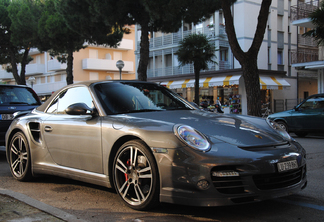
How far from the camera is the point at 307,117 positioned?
1320cm

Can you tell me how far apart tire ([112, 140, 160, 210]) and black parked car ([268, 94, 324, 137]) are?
10.7 metres

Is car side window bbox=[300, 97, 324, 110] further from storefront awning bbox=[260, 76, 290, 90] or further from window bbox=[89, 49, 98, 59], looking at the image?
window bbox=[89, 49, 98, 59]

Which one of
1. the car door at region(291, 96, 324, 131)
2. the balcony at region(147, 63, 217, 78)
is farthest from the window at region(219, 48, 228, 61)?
the car door at region(291, 96, 324, 131)

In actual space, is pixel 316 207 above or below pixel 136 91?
below

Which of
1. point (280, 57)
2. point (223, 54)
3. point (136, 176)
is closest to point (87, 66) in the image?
point (223, 54)

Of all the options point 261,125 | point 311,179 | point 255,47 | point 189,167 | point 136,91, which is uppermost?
point 255,47

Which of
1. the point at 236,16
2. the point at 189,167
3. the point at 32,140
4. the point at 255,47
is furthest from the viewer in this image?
the point at 236,16

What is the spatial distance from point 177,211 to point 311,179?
2.55 m

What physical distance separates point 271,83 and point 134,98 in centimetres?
2649

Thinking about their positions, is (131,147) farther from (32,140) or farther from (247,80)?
(247,80)

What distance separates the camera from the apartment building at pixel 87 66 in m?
51.9

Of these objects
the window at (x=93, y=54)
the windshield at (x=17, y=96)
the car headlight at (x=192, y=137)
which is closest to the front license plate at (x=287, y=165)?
the car headlight at (x=192, y=137)

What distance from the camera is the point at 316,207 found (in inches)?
151

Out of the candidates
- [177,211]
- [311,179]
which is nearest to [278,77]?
[311,179]
